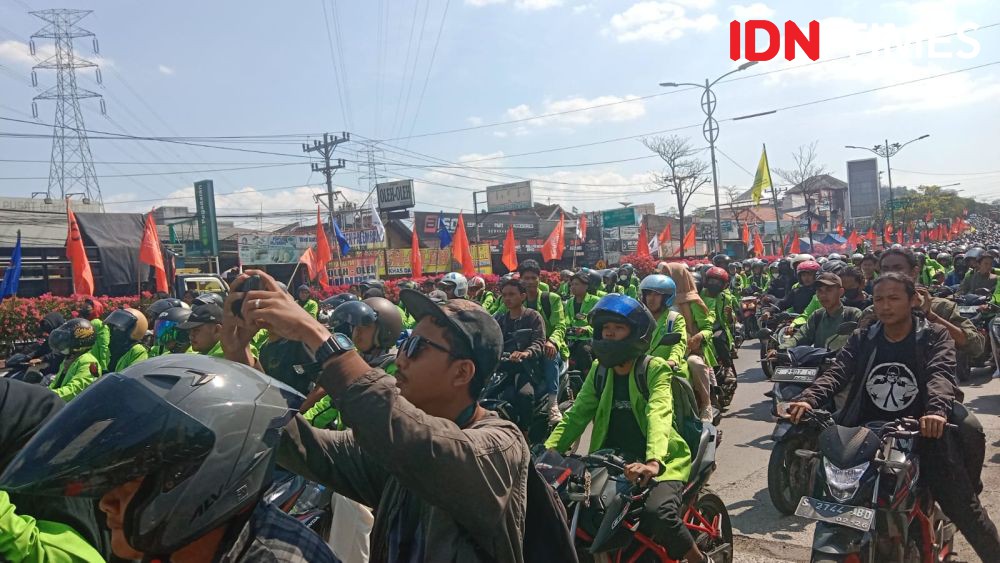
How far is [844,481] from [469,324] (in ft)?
8.25

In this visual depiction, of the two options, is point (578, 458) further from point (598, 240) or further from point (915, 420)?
point (598, 240)

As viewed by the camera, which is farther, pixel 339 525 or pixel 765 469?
pixel 765 469

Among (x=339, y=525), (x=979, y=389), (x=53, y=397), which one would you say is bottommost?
(x=979, y=389)

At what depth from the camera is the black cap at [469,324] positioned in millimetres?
2102

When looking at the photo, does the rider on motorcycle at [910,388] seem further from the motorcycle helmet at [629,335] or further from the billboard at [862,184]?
the billboard at [862,184]

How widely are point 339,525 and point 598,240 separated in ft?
148

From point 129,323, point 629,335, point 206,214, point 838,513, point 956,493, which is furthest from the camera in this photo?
point 206,214

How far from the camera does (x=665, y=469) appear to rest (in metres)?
3.71

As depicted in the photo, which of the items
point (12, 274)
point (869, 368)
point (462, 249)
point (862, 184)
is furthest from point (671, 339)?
point (862, 184)

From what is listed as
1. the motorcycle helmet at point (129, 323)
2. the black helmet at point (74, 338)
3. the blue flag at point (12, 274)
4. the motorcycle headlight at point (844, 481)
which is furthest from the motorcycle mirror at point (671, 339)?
the blue flag at point (12, 274)

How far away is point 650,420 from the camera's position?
147 inches

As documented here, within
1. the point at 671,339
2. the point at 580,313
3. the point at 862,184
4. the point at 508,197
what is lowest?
the point at 580,313

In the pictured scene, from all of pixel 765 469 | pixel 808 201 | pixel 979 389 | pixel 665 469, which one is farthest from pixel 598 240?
pixel 665 469

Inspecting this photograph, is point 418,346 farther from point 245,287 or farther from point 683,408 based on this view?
point 683,408
